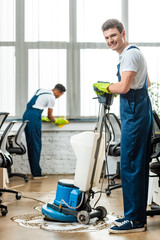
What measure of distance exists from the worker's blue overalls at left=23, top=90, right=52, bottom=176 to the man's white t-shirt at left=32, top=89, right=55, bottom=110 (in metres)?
0.04

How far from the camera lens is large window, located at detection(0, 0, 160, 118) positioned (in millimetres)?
6043

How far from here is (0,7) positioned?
604cm

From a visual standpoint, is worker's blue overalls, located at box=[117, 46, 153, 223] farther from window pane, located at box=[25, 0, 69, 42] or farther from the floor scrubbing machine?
window pane, located at box=[25, 0, 69, 42]

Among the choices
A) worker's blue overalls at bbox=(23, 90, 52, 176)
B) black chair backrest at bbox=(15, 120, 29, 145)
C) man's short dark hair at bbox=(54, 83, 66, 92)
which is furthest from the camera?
man's short dark hair at bbox=(54, 83, 66, 92)

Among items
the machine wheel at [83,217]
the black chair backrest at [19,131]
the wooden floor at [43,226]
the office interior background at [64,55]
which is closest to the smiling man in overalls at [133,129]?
the wooden floor at [43,226]

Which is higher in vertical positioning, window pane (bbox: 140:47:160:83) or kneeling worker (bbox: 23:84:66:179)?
window pane (bbox: 140:47:160:83)

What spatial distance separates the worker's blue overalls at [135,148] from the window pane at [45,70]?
3.46 m

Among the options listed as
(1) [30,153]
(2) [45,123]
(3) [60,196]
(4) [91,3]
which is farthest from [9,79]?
(3) [60,196]

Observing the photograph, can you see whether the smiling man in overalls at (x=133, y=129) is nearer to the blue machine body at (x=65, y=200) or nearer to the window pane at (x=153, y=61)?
the blue machine body at (x=65, y=200)

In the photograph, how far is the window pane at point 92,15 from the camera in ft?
19.9

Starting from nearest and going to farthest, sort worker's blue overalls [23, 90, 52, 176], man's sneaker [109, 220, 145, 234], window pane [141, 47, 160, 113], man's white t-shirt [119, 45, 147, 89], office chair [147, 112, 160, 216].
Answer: man's white t-shirt [119, 45, 147, 89]
man's sneaker [109, 220, 145, 234]
office chair [147, 112, 160, 216]
worker's blue overalls [23, 90, 52, 176]
window pane [141, 47, 160, 113]

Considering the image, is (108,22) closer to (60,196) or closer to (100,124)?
(100,124)

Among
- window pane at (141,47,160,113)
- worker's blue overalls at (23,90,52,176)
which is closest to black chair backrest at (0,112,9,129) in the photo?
worker's blue overalls at (23,90,52,176)

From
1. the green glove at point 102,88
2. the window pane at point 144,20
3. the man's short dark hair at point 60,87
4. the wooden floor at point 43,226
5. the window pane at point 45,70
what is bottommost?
the wooden floor at point 43,226
